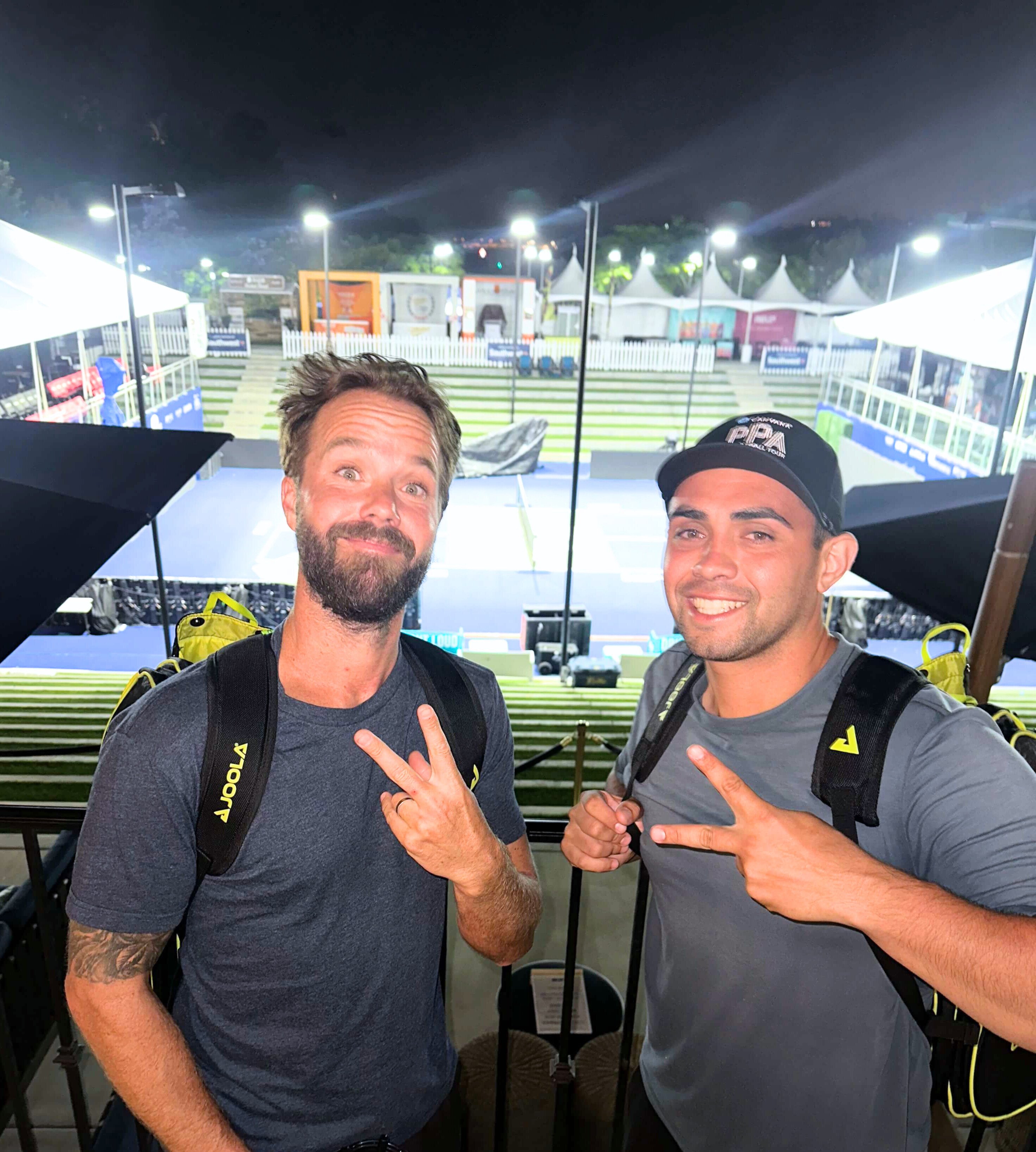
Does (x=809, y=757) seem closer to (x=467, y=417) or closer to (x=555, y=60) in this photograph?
(x=467, y=417)

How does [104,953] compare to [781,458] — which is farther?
[781,458]

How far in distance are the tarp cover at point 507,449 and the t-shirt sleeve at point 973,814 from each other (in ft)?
78.8

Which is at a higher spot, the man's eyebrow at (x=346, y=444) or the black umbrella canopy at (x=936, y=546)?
the man's eyebrow at (x=346, y=444)

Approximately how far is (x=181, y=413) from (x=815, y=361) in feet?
106

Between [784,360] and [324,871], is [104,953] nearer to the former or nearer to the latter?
[324,871]

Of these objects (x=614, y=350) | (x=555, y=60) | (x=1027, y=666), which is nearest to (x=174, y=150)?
(x=555, y=60)

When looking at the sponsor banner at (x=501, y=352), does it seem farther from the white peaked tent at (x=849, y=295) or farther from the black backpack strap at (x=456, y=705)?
the black backpack strap at (x=456, y=705)

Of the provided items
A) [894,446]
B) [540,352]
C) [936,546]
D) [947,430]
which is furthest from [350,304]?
[936,546]

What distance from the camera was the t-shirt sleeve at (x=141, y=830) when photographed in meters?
1.28

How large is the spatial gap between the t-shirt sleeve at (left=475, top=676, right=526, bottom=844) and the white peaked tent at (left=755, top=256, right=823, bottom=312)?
46.1m

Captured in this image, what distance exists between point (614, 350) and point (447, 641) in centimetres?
3176

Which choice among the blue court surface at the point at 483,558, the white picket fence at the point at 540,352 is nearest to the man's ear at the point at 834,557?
the blue court surface at the point at 483,558

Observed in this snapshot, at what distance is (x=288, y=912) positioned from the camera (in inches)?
55.2

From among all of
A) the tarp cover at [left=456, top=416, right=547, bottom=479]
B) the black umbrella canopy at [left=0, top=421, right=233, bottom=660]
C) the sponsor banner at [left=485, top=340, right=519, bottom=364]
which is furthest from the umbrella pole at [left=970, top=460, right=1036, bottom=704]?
the sponsor banner at [left=485, top=340, right=519, bottom=364]
